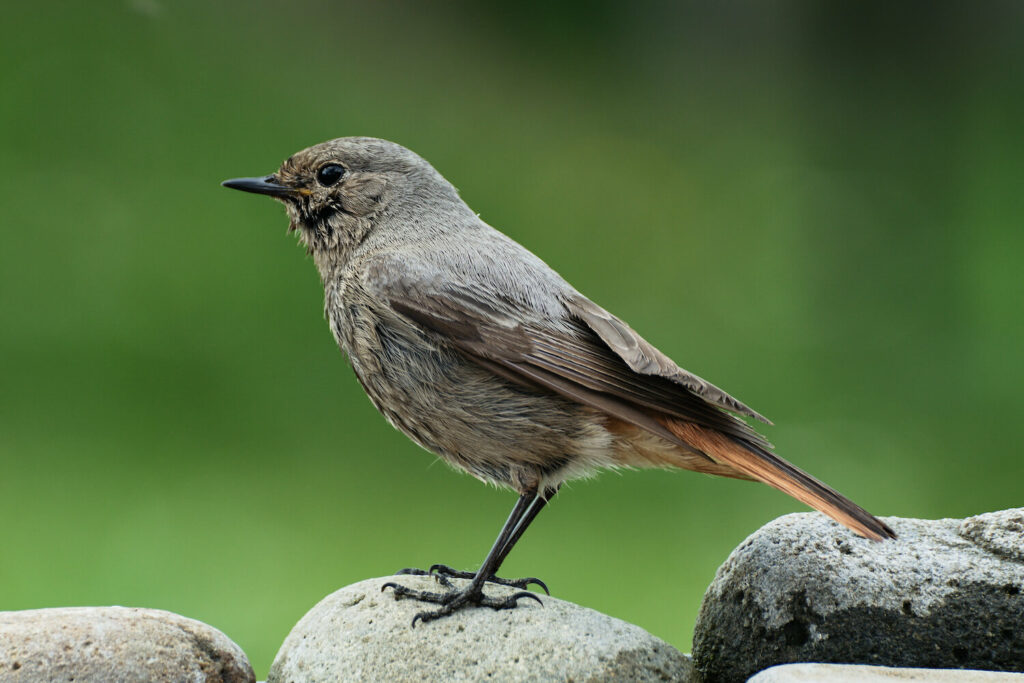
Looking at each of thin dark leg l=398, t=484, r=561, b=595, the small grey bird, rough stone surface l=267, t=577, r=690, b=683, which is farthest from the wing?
rough stone surface l=267, t=577, r=690, b=683

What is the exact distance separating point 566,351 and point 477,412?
0.34 m

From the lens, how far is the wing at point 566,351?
2.99 m

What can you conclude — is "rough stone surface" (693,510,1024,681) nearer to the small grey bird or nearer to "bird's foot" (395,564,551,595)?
the small grey bird

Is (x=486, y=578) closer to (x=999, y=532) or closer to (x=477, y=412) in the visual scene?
(x=477, y=412)

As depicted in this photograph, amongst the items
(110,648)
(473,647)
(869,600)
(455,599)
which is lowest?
(110,648)

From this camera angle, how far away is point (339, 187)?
3625mm

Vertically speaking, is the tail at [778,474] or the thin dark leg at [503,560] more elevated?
the tail at [778,474]

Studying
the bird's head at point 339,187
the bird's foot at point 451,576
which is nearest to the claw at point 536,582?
the bird's foot at point 451,576

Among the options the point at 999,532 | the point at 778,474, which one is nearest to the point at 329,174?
the point at 778,474

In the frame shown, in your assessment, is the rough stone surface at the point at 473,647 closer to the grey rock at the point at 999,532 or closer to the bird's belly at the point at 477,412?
the bird's belly at the point at 477,412

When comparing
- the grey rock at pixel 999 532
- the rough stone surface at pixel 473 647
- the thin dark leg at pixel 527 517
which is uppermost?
the grey rock at pixel 999 532

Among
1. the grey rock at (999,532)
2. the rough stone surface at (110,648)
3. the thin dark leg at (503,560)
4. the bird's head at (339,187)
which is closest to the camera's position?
the rough stone surface at (110,648)

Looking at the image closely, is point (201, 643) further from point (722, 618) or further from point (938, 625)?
point (938, 625)

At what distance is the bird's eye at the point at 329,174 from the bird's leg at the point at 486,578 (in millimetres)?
1344
